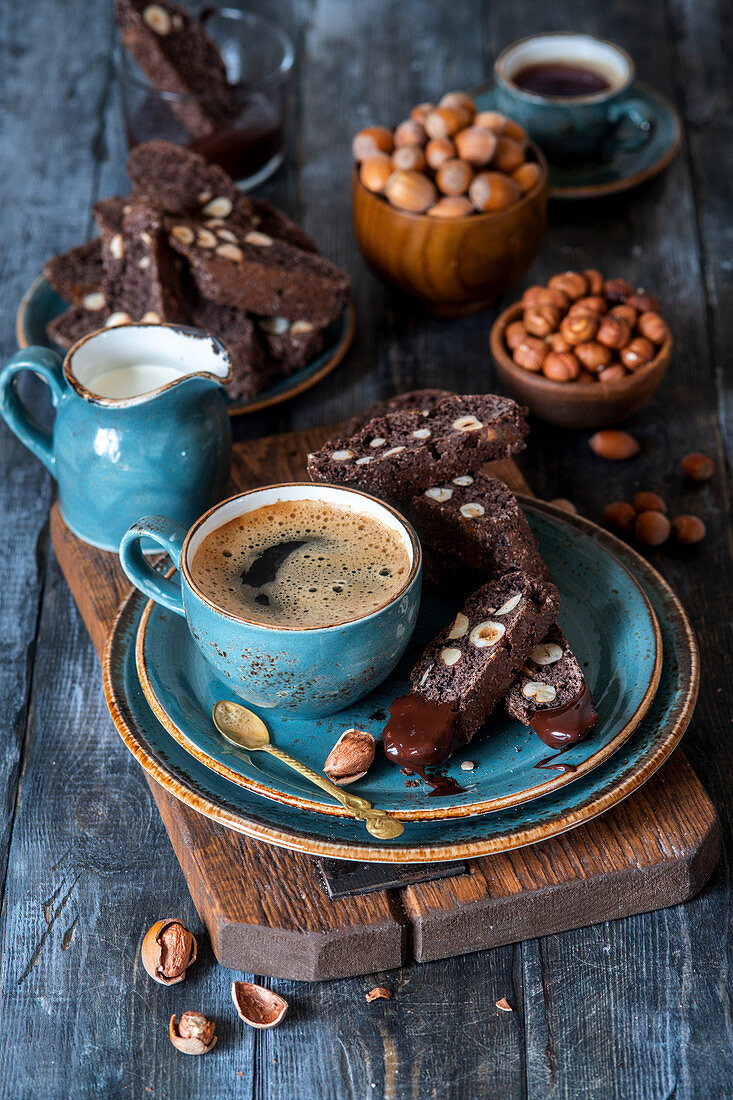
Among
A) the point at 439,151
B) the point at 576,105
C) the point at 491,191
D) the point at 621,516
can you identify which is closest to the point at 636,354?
the point at 621,516

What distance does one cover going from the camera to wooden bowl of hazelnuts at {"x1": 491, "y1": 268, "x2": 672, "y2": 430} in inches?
68.0

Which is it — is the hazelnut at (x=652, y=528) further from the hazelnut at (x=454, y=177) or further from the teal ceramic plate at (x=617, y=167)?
the teal ceramic plate at (x=617, y=167)

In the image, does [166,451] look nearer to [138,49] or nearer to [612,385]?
[612,385]

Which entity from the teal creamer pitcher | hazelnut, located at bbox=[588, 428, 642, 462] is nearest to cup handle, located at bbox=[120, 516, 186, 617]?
the teal creamer pitcher

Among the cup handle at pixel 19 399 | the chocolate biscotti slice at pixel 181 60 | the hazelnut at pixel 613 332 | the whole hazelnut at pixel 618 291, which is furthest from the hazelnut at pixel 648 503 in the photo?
the chocolate biscotti slice at pixel 181 60

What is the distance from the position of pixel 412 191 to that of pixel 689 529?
0.72 meters

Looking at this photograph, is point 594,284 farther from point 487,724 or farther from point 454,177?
point 487,724

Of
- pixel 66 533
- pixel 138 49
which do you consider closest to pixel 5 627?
pixel 66 533

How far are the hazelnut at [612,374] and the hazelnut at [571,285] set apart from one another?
0.48 ft

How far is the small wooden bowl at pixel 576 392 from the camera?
5.65ft

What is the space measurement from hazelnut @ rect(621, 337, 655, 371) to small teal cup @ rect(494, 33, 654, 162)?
27.4 inches

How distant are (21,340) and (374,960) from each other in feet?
4.03

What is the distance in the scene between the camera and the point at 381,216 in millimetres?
1902

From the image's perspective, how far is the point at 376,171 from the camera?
1.89 metres
